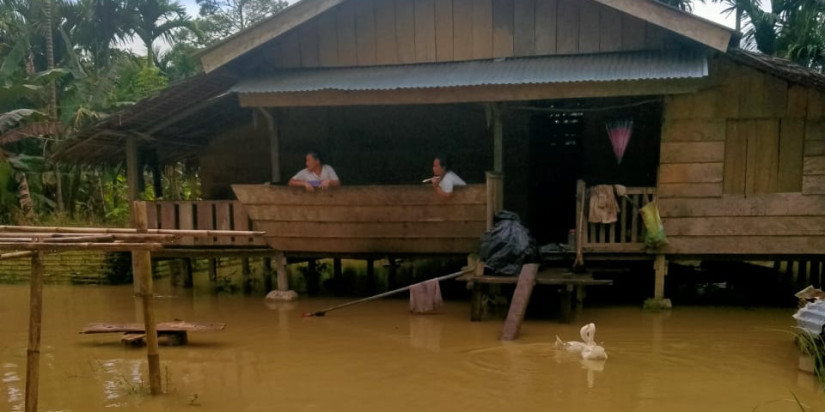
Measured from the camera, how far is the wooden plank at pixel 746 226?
8062 millimetres

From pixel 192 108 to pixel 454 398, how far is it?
7.06 m

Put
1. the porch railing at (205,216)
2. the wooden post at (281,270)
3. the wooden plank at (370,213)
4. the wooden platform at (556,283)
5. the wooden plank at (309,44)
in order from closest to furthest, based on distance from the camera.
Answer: the wooden platform at (556,283)
the wooden plank at (370,213)
the porch railing at (205,216)
the wooden plank at (309,44)
the wooden post at (281,270)

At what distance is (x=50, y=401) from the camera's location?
17.1ft

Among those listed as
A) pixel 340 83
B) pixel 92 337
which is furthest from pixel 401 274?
pixel 92 337

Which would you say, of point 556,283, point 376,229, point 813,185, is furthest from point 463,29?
point 813,185

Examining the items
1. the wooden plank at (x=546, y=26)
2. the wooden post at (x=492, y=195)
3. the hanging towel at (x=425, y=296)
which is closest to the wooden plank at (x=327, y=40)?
the wooden plank at (x=546, y=26)

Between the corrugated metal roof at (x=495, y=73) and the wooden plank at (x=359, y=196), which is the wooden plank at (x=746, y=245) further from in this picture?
the wooden plank at (x=359, y=196)

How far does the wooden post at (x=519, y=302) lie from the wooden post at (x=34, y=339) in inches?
175

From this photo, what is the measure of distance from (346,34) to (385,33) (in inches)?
24.5

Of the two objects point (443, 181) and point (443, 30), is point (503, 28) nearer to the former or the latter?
point (443, 30)

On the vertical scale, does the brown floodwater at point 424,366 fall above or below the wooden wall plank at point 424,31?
below

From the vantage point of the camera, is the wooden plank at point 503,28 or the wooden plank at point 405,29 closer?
the wooden plank at point 503,28

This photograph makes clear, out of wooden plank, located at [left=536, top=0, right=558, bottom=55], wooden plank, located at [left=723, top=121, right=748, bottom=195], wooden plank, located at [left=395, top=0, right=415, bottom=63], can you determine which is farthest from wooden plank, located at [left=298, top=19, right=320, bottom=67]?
wooden plank, located at [left=723, top=121, right=748, bottom=195]

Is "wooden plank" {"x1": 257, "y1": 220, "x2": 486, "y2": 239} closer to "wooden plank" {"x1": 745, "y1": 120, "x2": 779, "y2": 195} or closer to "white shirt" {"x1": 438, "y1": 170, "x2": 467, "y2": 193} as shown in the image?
"white shirt" {"x1": 438, "y1": 170, "x2": 467, "y2": 193}
